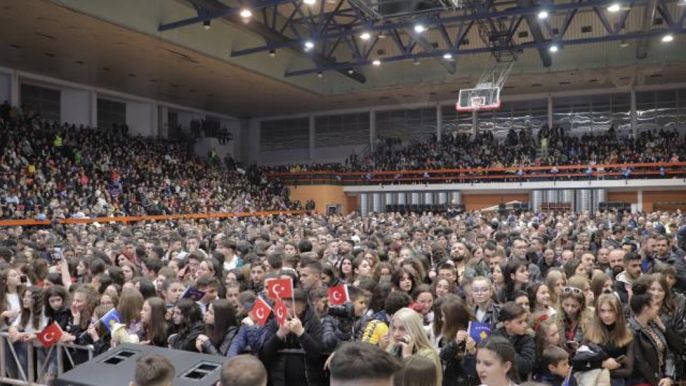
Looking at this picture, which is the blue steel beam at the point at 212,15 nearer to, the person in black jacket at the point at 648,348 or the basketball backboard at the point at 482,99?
the basketball backboard at the point at 482,99

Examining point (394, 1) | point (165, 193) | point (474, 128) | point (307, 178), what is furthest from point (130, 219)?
point (474, 128)

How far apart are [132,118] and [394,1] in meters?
20.8

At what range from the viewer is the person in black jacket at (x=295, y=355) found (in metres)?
4.31

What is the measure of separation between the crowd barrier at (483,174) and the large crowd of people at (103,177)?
249 cm

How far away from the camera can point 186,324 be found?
499 cm

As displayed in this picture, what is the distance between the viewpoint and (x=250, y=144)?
1655 inches

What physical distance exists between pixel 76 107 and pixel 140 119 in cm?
450

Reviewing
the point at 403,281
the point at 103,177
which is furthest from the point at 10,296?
the point at 103,177

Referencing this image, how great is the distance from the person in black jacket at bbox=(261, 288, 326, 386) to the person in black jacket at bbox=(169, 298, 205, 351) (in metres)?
0.87

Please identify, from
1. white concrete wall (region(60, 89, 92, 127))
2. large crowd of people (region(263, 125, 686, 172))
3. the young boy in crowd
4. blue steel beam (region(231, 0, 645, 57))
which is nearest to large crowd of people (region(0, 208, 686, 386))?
the young boy in crowd

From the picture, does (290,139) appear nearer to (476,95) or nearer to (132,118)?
(132,118)

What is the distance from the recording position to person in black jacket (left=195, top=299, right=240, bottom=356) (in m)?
4.63

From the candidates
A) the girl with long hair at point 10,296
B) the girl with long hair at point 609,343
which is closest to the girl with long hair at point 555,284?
the girl with long hair at point 609,343

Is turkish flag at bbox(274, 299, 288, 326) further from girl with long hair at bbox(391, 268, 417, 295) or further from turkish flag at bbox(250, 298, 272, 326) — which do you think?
girl with long hair at bbox(391, 268, 417, 295)
